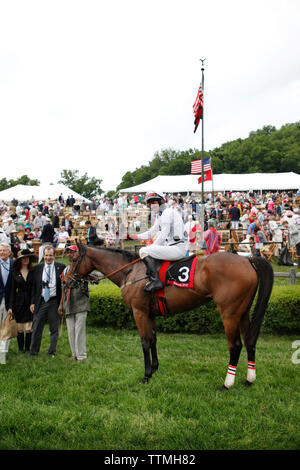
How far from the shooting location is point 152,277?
5199mm

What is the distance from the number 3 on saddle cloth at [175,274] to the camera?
505 cm

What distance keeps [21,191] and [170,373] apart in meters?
31.9

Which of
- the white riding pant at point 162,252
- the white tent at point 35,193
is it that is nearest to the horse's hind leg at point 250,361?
the white riding pant at point 162,252

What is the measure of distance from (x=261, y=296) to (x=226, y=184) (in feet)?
97.8

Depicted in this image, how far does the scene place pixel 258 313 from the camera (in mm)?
4879

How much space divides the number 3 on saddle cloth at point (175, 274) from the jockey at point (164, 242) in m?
0.11

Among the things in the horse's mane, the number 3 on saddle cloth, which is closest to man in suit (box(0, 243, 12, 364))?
the horse's mane

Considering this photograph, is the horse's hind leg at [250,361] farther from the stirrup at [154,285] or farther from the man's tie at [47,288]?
the man's tie at [47,288]

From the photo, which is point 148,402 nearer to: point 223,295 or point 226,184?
point 223,295

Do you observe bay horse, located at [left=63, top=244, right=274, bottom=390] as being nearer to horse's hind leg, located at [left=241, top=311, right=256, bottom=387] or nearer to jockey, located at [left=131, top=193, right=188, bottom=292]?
horse's hind leg, located at [left=241, top=311, right=256, bottom=387]

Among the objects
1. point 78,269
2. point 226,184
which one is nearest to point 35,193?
point 226,184

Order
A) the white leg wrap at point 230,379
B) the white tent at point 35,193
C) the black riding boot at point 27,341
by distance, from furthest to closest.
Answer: the white tent at point 35,193, the black riding boot at point 27,341, the white leg wrap at point 230,379
